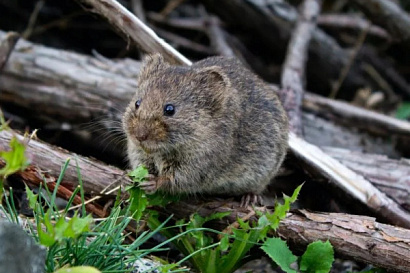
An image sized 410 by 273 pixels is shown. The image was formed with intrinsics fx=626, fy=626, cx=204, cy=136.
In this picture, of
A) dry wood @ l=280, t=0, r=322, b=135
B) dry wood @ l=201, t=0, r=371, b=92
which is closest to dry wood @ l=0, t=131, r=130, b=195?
dry wood @ l=280, t=0, r=322, b=135

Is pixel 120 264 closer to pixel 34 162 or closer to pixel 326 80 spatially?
pixel 34 162

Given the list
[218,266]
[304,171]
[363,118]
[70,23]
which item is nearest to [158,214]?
[218,266]

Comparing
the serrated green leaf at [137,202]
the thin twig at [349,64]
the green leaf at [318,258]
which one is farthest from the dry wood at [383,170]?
the thin twig at [349,64]

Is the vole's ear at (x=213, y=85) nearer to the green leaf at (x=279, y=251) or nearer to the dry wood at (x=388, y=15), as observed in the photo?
the green leaf at (x=279, y=251)

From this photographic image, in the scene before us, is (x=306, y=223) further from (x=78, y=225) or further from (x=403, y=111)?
(x=403, y=111)

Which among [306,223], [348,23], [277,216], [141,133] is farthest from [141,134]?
[348,23]

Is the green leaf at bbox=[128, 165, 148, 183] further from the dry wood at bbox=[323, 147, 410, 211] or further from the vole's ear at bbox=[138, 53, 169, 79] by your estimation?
the dry wood at bbox=[323, 147, 410, 211]
